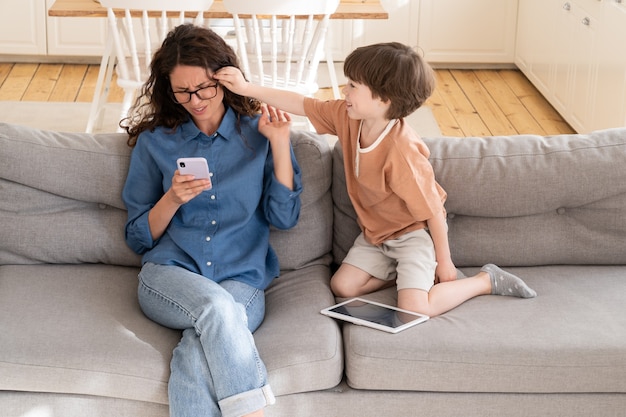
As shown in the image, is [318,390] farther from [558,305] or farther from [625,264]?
[625,264]

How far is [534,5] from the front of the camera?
5523mm

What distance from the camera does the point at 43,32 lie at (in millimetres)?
5785

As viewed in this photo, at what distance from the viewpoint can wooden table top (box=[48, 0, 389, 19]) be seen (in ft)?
12.9

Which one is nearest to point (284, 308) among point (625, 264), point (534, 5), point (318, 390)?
point (318, 390)

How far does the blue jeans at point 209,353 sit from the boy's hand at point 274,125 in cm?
40

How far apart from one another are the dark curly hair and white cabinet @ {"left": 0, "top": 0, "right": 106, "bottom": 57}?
3390mm

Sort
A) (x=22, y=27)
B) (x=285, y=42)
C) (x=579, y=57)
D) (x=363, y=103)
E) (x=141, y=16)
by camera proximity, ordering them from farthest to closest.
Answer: (x=22, y=27), (x=579, y=57), (x=285, y=42), (x=141, y=16), (x=363, y=103)

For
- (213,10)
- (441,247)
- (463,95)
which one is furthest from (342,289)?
(463,95)

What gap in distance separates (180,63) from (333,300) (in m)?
0.70

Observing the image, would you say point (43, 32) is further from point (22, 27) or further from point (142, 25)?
point (142, 25)

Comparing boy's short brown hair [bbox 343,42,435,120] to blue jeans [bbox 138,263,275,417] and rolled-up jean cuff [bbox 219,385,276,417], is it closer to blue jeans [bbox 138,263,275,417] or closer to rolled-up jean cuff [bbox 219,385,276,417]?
blue jeans [bbox 138,263,275,417]

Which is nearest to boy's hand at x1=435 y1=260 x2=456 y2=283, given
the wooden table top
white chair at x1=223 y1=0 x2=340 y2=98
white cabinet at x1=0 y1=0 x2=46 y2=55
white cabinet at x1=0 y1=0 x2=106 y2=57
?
white chair at x1=223 y1=0 x2=340 y2=98

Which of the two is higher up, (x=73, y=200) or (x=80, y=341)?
(x=73, y=200)

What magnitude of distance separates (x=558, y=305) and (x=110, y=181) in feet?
3.84
